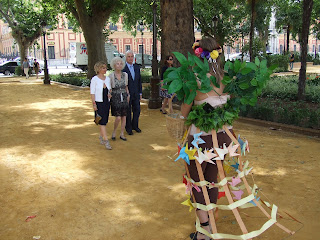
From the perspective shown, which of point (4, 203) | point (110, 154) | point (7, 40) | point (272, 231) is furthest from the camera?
point (7, 40)

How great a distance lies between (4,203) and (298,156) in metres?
4.89

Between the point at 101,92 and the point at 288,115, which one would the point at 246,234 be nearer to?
the point at 101,92

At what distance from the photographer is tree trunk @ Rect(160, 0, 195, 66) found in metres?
11.8

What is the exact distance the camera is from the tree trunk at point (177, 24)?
1175 centimetres

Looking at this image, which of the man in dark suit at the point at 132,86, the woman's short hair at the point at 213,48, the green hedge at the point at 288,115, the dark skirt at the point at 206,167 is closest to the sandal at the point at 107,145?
the man in dark suit at the point at 132,86

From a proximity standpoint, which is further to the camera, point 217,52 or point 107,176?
point 107,176

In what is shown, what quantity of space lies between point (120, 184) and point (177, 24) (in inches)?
310

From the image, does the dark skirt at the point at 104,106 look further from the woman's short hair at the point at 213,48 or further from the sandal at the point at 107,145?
the woman's short hair at the point at 213,48

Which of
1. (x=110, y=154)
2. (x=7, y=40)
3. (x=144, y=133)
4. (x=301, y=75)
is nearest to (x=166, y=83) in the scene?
(x=110, y=154)

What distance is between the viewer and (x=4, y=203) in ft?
15.3

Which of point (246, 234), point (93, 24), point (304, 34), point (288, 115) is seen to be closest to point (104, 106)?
point (246, 234)

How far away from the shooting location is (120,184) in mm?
5270

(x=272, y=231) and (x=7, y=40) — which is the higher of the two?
(x=7, y=40)

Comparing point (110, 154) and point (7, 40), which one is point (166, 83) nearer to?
point (110, 154)
